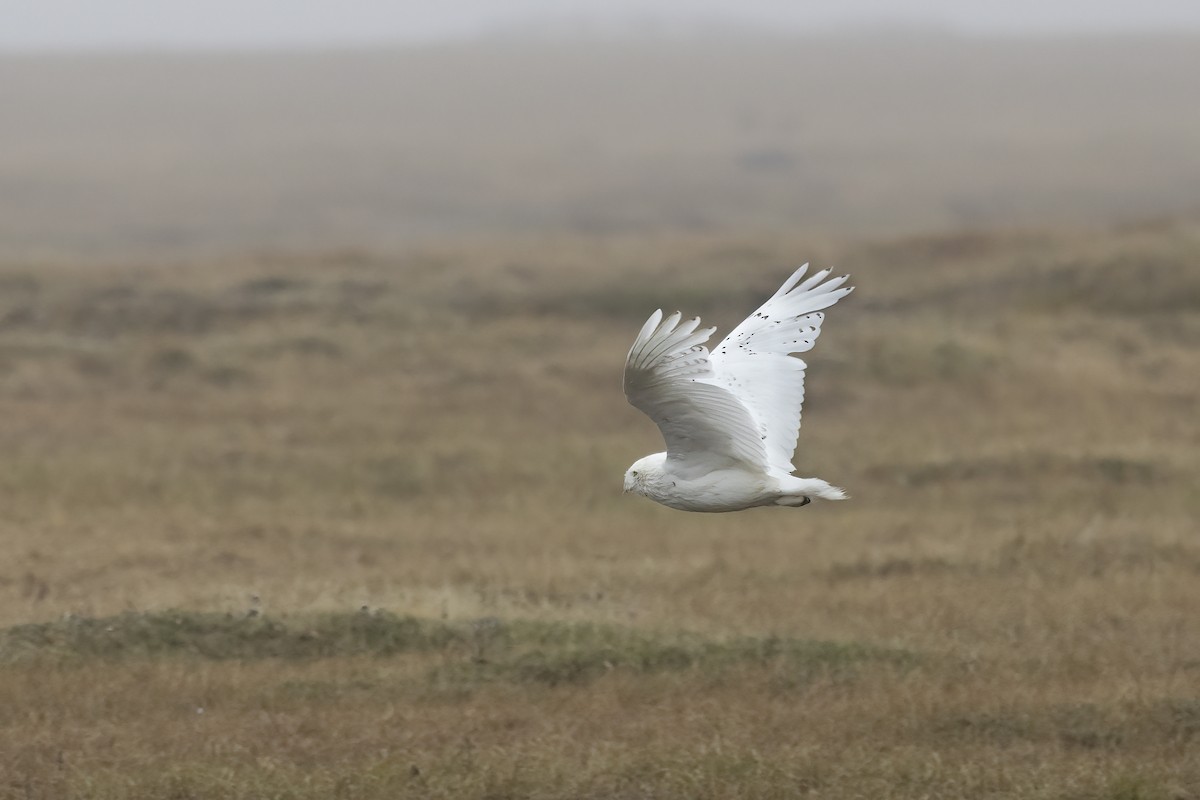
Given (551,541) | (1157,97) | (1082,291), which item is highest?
(1157,97)

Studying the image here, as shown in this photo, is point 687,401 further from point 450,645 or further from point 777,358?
point 450,645

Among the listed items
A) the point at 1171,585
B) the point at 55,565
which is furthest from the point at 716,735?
the point at 55,565

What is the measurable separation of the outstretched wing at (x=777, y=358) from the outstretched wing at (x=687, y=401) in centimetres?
46

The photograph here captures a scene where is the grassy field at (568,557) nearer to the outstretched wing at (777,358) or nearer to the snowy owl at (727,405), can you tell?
the snowy owl at (727,405)

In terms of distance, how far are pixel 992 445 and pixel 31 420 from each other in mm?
10952

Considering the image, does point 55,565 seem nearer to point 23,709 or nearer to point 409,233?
point 23,709

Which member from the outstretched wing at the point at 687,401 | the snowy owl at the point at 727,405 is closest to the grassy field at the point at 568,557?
the snowy owl at the point at 727,405

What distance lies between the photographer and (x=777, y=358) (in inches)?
388

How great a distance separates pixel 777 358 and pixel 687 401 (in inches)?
82.0

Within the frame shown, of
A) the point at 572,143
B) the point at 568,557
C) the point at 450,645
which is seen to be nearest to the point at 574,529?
the point at 568,557

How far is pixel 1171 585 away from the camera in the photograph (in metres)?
12.7

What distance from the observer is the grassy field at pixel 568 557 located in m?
8.20

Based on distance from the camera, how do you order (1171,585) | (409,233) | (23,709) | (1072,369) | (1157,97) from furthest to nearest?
(1157,97)
(409,233)
(1072,369)
(1171,585)
(23,709)

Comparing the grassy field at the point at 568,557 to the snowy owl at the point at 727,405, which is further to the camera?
the grassy field at the point at 568,557
